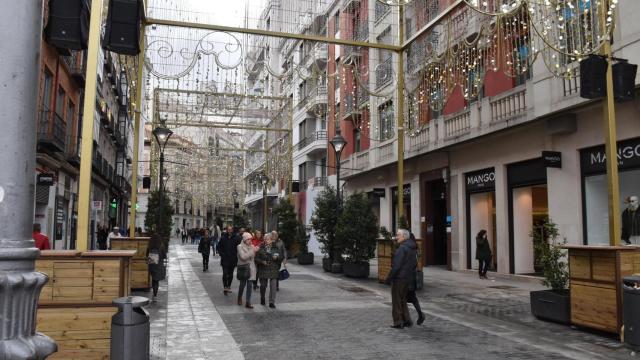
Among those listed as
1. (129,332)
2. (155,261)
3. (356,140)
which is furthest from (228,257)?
(356,140)

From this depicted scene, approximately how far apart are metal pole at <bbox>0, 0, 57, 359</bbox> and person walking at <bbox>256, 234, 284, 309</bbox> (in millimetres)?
9853

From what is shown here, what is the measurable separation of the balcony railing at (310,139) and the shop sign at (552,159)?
23702 mm

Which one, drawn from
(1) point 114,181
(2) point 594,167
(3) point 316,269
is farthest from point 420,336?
(1) point 114,181

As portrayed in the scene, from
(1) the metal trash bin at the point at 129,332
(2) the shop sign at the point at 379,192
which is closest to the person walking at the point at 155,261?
(1) the metal trash bin at the point at 129,332

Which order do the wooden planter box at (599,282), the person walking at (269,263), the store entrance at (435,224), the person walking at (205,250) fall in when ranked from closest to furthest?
the wooden planter box at (599,282), the person walking at (269,263), the person walking at (205,250), the store entrance at (435,224)

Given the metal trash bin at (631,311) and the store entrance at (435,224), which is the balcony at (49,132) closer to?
the store entrance at (435,224)

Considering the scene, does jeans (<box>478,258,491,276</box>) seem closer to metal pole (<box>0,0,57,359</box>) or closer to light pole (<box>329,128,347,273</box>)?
light pole (<box>329,128,347,273</box>)

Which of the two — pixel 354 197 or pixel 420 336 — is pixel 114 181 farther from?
pixel 420 336

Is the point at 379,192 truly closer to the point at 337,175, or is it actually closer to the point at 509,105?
the point at 337,175

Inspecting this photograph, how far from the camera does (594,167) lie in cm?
1528

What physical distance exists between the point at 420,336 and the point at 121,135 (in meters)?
39.6

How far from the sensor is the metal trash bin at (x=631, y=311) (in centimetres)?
763

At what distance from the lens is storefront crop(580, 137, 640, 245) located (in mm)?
14086

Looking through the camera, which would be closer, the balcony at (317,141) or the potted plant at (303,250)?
the potted plant at (303,250)
